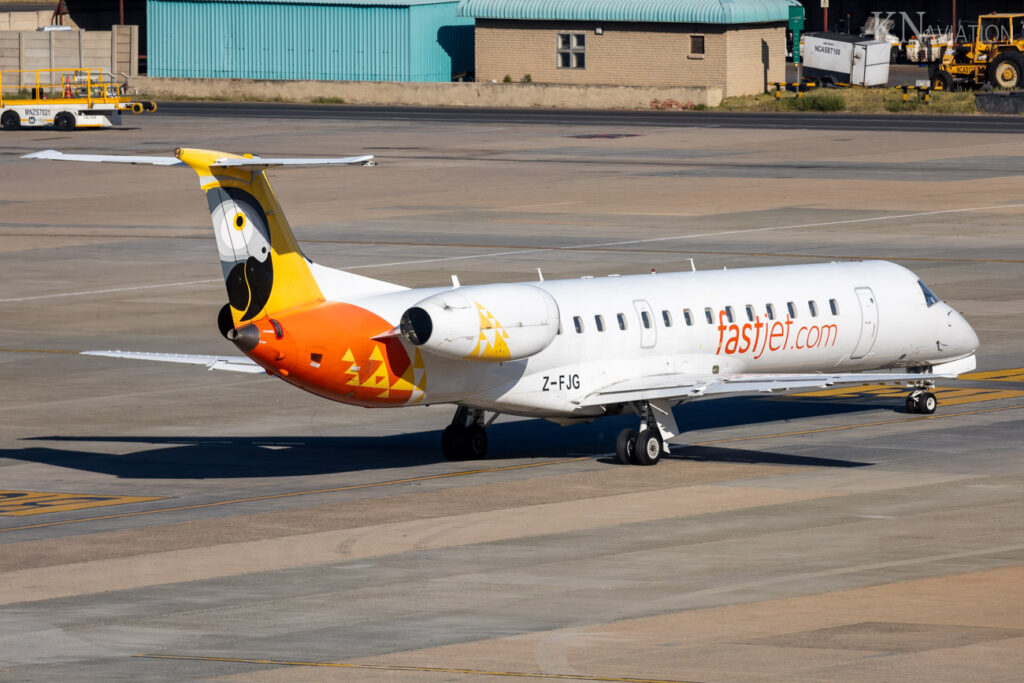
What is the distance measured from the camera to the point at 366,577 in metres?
25.8

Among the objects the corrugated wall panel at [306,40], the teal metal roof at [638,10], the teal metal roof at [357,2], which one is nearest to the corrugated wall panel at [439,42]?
the corrugated wall panel at [306,40]

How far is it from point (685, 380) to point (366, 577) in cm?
1037

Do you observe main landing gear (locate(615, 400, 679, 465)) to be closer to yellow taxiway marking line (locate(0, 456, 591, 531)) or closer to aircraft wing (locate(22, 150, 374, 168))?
yellow taxiway marking line (locate(0, 456, 591, 531))

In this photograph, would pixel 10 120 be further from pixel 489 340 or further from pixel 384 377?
pixel 489 340

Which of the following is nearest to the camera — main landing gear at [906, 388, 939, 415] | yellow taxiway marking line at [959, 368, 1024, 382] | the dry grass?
main landing gear at [906, 388, 939, 415]

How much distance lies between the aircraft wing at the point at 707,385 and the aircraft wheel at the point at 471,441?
6.86 ft

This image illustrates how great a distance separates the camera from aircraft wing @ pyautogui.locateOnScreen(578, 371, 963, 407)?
107 ft

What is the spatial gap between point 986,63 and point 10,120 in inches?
2369

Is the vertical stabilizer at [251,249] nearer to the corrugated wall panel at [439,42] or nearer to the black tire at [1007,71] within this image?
the black tire at [1007,71]

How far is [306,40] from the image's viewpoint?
449 ft

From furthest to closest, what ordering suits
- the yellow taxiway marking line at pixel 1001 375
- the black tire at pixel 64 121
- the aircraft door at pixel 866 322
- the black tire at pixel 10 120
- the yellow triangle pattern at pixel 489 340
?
the black tire at pixel 10 120 → the black tire at pixel 64 121 → the yellow taxiway marking line at pixel 1001 375 → the aircraft door at pixel 866 322 → the yellow triangle pattern at pixel 489 340

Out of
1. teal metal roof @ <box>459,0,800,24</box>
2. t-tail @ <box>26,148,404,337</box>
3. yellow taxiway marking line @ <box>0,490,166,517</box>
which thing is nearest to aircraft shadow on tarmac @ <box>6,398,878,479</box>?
yellow taxiway marking line @ <box>0,490,166,517</box>

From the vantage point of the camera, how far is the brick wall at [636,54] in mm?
126188

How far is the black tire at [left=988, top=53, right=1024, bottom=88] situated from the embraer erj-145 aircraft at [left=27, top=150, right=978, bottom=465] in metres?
86.1
